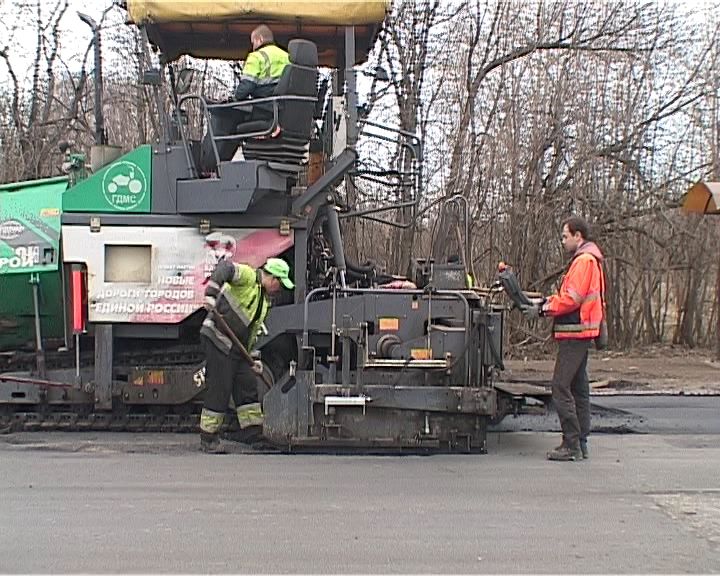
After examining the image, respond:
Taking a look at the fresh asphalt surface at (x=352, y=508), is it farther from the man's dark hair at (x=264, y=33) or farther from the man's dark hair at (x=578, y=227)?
the man's dark hair at (x=264, y=33)

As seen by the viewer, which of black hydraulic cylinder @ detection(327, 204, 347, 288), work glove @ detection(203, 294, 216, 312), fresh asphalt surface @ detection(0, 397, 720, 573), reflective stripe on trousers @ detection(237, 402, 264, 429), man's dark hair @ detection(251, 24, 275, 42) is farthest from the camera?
black hydraulic cylinder @ detection(327, 204, 347, 288)

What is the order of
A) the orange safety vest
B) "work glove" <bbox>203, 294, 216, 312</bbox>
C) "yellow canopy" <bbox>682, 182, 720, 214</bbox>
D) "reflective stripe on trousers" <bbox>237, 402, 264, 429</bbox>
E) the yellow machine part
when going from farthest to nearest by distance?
"yellow canopy" <bbox>682, 182, 720, 214</bbox> → the yellow machine part → "reflective stripe on trousers" <bbox>237, 402, 264, 429</bbox> → "work glove" <bbox>203, 294, 216, 312</bbox> → the orange safety vest

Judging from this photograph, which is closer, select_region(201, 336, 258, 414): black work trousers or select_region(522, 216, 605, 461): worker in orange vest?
select_region(522, 216, 605, 461): worker in orange vest

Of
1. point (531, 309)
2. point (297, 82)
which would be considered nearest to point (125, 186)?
point (297, 82)

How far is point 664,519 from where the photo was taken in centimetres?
549

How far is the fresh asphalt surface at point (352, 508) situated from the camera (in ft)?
15.5

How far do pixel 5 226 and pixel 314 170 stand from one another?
8.28 ft

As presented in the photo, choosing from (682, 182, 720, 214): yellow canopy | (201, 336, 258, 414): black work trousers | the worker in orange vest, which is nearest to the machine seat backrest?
(201, 336, 258, 414): black work trousers

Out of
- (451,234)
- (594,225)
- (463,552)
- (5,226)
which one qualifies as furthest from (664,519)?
(594,225)

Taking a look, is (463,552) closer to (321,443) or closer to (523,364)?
(321,443)

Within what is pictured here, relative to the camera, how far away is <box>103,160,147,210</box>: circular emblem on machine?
25.2 ft

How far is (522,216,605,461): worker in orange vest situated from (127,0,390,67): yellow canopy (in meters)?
2.51

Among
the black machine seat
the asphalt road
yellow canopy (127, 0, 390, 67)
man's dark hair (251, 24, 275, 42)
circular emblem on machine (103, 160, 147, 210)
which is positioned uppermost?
yellow canopy (127, 0, 390, 67)

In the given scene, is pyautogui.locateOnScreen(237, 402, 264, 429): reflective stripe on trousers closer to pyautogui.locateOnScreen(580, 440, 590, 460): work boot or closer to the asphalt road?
the asphalt road
